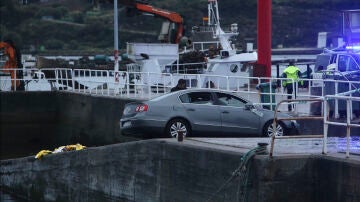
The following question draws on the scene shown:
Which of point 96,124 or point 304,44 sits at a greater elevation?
point 304,44

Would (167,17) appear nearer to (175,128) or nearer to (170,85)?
(170,85)

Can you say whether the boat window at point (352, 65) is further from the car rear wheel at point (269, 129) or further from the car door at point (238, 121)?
the car door at point (238, 121)

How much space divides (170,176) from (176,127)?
112 inches

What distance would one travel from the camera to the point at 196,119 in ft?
58.2

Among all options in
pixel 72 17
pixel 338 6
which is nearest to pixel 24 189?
pixel 338 6

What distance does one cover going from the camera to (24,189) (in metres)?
20.9

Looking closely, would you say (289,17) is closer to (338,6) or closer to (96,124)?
(338,6)

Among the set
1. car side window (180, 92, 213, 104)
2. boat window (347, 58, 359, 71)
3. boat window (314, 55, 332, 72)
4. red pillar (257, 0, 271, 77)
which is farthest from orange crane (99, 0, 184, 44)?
car side window (180, 92, 213, 104)

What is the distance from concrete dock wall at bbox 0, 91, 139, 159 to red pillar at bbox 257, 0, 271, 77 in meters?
6.77

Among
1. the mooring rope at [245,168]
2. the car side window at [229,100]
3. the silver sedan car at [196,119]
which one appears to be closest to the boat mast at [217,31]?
the car side window at [229,100]

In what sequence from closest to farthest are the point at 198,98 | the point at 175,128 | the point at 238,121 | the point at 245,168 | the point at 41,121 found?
the point at 245,168, the point at 175,128, the point at 238,121, the point at 198,98, the point at 41,121

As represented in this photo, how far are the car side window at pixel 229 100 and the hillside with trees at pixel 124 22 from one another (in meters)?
30.2

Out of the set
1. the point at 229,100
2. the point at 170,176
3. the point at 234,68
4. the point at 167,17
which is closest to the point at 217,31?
the point at 234,68

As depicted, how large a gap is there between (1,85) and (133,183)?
18905 mm
